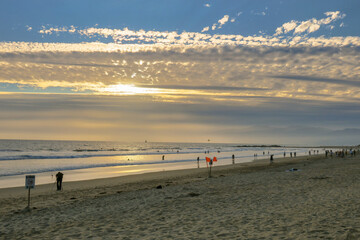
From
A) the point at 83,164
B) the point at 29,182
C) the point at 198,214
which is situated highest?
the point at 29,182

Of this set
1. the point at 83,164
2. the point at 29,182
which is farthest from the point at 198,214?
the point at 83,164

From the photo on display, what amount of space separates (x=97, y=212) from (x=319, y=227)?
357 inches

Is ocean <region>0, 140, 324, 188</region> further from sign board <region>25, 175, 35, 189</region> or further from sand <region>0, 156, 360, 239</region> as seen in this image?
sand <region>0, 156, 360, 239</region>

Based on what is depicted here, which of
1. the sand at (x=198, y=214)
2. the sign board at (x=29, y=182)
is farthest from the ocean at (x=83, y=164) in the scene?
the sand at (x=198, y=214)

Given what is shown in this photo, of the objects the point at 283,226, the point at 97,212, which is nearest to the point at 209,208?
the point at 283,226

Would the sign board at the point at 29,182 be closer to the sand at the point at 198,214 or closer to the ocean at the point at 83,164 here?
the sand at the point at 198,214

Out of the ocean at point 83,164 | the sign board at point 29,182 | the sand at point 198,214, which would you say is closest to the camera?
the sand at point 198,214

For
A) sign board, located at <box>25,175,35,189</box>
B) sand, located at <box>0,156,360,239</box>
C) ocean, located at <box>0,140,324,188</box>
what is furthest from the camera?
ocean, located at <box>0,140,324,188</box>

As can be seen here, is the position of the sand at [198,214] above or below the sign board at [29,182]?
below

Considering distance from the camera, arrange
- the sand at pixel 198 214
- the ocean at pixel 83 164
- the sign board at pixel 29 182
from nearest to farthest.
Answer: the sand at pixel 198 214 → the sign board at pixel 29 182 → the ocean at pixel 83 164

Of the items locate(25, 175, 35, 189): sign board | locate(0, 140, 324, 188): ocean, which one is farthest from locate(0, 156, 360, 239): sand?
locate(0, 140, 324, 188): ocean

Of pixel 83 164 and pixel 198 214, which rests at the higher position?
pixel 198 214

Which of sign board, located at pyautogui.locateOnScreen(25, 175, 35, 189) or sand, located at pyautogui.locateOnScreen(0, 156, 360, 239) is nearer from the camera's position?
sand, located at pyautogui.locateOnScreen(0, 156, 360, 239)

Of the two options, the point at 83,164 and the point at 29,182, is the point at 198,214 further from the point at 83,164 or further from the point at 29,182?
the point at 83,164
